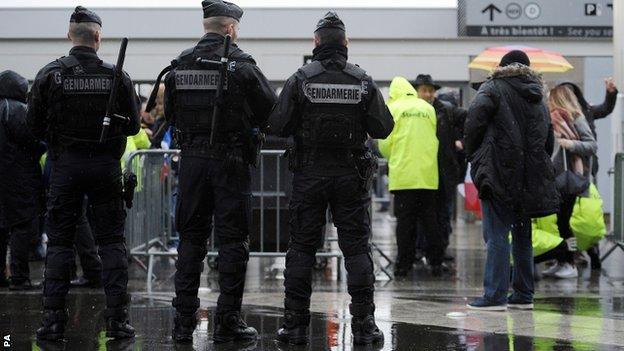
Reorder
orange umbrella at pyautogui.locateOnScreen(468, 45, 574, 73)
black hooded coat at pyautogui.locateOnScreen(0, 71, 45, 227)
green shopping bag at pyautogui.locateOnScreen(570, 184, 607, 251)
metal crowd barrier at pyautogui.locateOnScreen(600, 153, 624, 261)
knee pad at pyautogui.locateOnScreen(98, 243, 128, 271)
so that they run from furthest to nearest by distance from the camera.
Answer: orange umbrella at pyautogui.locateOnScreen(468, 45, 574, 73) < metal crowd barrier at pyautogui.locateOnScreen(600, 153, 624, 261) < green shopping bag at pyautogui.locateOnScreen(570, 184, 607, 251) < black hooded coat at pyautogui.locateOnScreen(0, 71, 45, 227) < knee pad at pyautogui.locateOnScreen(98, 243, 128, 271)

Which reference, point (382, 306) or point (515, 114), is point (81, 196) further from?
point (515, 114)

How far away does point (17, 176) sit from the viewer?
9594 millimetres

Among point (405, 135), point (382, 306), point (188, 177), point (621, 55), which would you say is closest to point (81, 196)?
point (188, 177)

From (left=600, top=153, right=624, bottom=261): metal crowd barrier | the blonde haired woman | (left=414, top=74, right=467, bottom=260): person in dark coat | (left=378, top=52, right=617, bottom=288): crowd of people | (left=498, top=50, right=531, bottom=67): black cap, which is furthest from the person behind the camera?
(left=600, top=153, right=624, bottom=261): metal crowd barrier

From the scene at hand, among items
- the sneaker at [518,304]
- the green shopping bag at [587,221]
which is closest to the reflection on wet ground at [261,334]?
the sneaker at [518,304]

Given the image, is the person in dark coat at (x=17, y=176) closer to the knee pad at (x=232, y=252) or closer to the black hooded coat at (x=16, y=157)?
the black hooded coat at (x=16, y=157)

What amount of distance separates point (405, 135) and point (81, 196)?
429 cm

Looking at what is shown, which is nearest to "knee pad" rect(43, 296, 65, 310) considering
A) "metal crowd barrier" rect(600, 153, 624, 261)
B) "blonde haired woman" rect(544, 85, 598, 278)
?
"blonde haired woman" rect(544, 85, 598, 278)

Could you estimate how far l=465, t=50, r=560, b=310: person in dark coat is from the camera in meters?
8.26

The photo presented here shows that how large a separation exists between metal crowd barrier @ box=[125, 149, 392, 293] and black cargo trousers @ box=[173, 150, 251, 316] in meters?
3.31

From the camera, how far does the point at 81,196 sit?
7.12 metres

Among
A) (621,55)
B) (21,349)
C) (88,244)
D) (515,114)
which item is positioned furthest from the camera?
(621,55)

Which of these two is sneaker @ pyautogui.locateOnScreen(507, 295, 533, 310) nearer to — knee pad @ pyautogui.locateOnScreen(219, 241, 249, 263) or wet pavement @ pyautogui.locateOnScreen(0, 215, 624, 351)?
wet pavement @ pyautogui.locateOnScreen(0, 215, 624, 351)

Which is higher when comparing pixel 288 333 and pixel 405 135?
pixel 405 135
